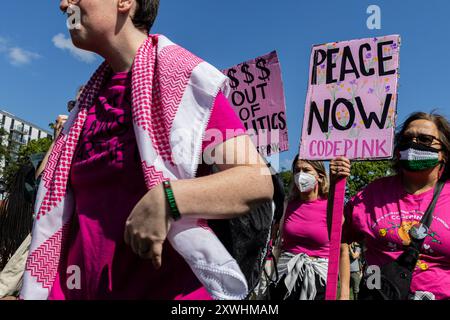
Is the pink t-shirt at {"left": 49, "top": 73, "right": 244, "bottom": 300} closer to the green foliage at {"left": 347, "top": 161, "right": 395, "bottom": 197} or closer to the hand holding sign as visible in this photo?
the hand holding sign

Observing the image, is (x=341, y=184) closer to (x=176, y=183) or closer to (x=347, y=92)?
(x=347, y=92)

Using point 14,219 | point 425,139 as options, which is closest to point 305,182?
point 425,139

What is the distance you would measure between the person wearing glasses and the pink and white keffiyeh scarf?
219 cm

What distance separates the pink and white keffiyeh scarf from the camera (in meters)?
1.44

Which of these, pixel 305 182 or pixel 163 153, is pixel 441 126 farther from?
pixel 163 153

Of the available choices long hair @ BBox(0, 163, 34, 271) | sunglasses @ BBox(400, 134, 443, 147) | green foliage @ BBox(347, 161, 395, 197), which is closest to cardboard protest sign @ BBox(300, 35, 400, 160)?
sunglasses @ BBox(400, 134, 443, 147)

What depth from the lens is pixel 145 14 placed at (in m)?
A: 1.88

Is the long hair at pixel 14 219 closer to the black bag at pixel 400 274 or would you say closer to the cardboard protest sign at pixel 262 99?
the cardboard protest sign at pixel 262 99

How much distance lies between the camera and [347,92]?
4.23m

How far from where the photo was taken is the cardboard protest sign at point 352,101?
4.00 metres

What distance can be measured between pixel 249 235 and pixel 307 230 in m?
3.96
